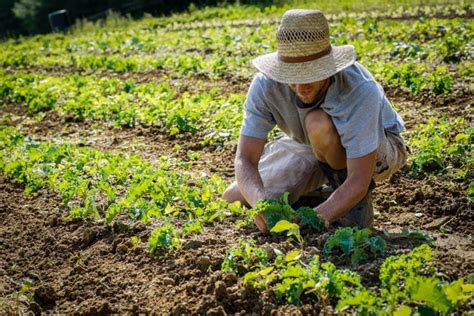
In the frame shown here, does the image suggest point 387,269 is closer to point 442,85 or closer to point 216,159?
point 216,159

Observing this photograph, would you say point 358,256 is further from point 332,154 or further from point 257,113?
point 257,113

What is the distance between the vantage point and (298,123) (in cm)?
446

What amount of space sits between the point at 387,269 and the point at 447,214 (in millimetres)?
1548

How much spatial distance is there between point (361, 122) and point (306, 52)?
0.48 metres

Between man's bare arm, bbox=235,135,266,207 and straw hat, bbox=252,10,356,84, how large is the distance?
57cm

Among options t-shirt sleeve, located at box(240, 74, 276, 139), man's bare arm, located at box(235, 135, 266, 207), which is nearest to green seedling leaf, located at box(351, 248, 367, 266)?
man's bare arm, located at box(235, 135, 266, 207)

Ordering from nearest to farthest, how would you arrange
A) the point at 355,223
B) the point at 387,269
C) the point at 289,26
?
the point at 387,269, the point at 289,26, the point at 355,223

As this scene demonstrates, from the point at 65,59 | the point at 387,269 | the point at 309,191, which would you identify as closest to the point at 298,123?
the point at 309,191

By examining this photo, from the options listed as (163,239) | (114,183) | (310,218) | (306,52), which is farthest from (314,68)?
(114,183)

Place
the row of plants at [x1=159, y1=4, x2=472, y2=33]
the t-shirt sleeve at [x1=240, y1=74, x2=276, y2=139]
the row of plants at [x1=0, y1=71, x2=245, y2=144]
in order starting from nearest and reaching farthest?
the t-shirt sleeve at [x1=240, y1=74, x2=276, y2=139] → the row of plants at [x1=0, y1=71, x2=245, y2=144] → the row of plants at [x1=159, y1=4, x2=472, y2=33]

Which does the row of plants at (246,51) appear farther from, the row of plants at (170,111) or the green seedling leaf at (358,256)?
the green seedling leaf at (358,256)

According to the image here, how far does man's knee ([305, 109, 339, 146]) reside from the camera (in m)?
4.12

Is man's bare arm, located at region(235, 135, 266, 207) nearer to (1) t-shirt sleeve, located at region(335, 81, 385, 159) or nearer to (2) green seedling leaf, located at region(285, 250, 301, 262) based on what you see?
(1) t-shirt sleeve, located at region(335, 81, 385, 159)

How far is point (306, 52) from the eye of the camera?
3918 mm
